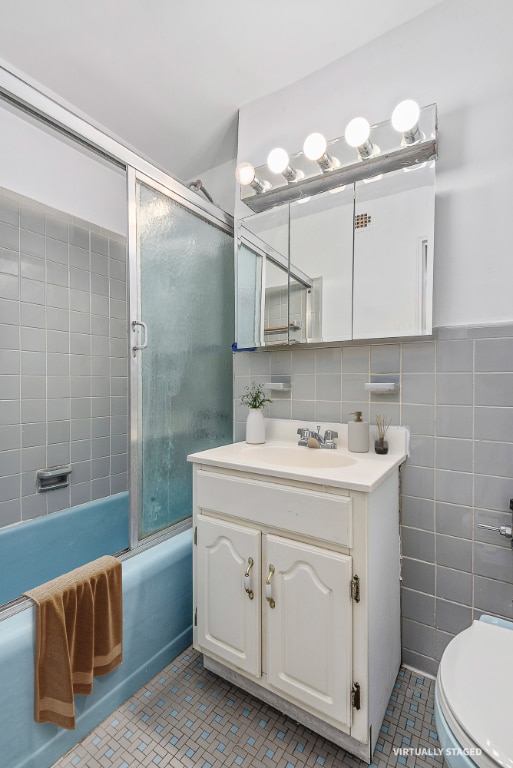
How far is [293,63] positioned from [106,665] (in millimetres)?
2389

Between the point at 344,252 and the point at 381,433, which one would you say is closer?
the point at 381,433

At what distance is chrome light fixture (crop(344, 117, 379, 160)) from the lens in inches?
51.9

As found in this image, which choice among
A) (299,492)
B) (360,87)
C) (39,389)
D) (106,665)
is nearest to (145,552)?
(106,665)

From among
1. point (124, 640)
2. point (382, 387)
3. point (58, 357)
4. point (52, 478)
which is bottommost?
point (124, 640)

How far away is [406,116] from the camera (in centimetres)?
125

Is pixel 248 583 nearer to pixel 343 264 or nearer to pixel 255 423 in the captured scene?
pixel 255 423

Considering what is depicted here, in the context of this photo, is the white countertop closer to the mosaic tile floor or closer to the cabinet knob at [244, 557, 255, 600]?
the cabinet knob at [244, 557, 255, 600]

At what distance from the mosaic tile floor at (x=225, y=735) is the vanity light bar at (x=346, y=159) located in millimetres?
1875

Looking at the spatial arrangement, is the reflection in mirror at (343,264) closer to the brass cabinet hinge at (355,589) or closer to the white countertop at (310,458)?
the white countertop at (310,458)

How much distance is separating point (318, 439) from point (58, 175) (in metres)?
1.94

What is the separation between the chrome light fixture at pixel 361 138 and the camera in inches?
51.9

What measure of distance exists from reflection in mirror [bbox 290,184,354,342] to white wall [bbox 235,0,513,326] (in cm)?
32

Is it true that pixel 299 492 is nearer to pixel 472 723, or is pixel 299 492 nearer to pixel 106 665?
pixel 472 723

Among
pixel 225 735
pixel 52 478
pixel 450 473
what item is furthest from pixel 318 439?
pixel 52 478
